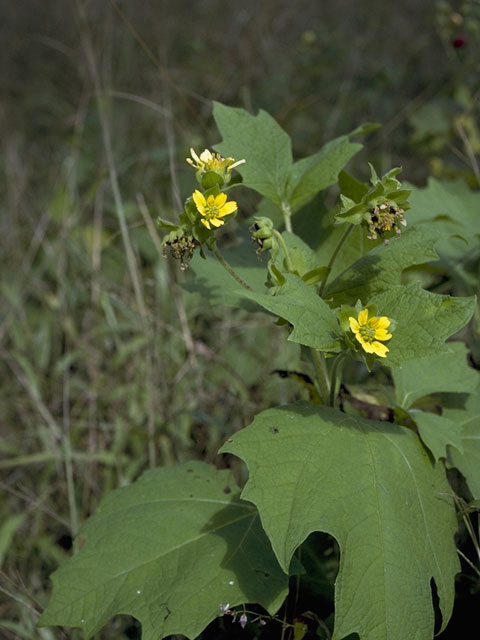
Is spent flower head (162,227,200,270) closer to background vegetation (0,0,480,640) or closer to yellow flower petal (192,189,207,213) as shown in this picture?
yellow flower petal (192,189,207,213)

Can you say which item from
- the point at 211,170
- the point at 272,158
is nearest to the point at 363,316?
the point at 211,170

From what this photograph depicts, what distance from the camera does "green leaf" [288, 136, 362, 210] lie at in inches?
66.4

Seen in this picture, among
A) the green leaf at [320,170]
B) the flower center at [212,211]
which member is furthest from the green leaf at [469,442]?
the flower center at [212,211]

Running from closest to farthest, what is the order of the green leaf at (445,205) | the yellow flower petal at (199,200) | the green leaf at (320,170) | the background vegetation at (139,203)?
the yellow flower petal at (199,200) < the green leaf at (320,170) < the green leaf at (445,205) < the background vegetation at (139,203)

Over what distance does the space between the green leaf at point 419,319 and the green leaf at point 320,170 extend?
1.30ft

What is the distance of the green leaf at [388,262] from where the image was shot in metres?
1.55

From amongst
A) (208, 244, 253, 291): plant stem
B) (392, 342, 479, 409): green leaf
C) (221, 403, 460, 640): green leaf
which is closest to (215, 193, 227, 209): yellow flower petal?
(208, 244, 253, 291): plant stem

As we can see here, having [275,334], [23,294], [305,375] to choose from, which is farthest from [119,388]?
[305,375]

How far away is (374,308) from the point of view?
1418 millimetres

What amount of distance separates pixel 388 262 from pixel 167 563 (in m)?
0.88

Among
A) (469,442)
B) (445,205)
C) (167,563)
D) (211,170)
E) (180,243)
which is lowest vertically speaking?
(167,563)

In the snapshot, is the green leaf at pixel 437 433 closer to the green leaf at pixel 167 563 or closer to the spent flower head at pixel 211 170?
the green leaf at pixel 167 563

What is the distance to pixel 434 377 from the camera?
5.84 ft

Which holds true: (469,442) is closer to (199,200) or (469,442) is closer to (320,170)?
(320,170)
